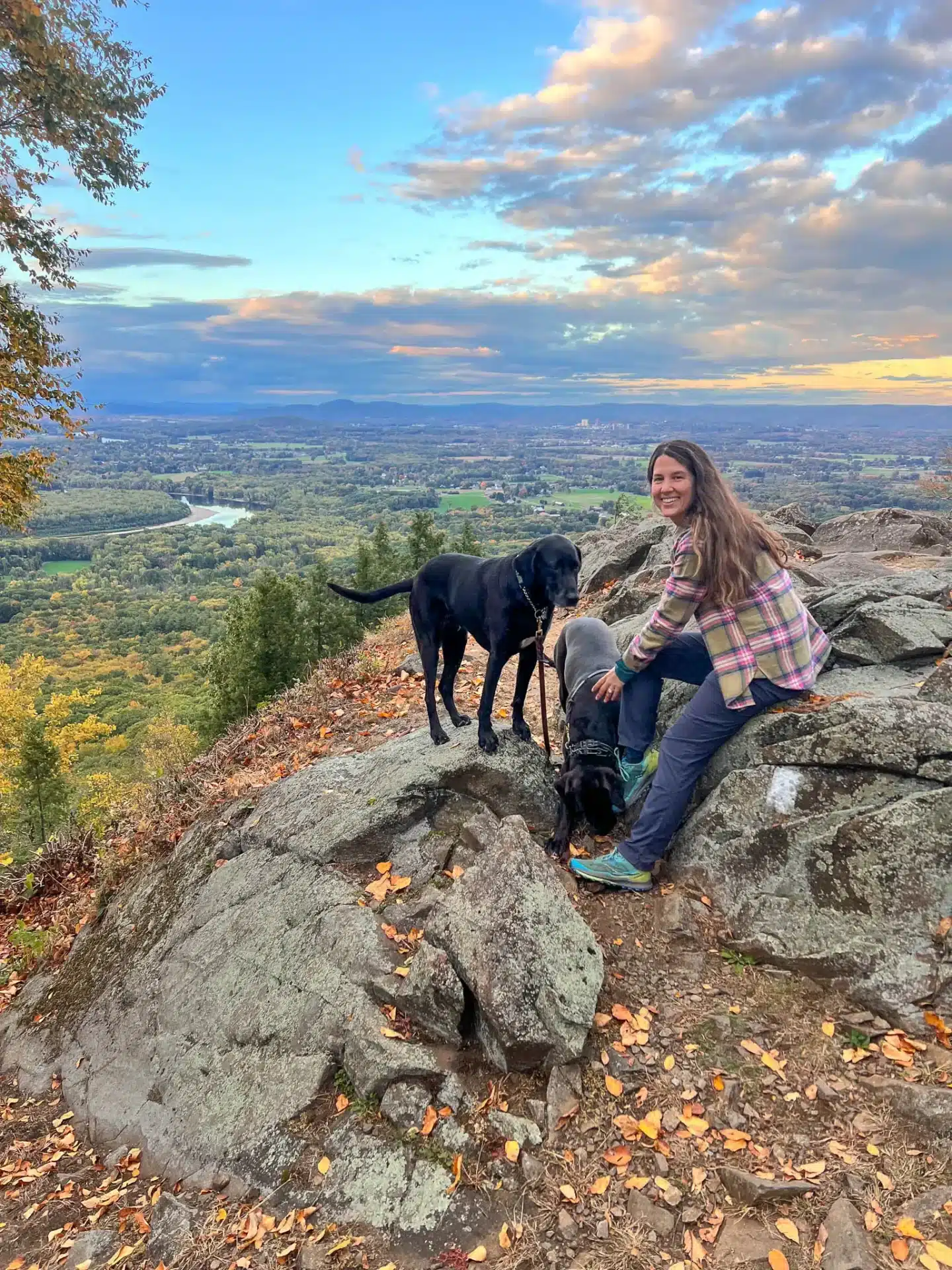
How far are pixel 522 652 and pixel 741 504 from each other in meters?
1.93

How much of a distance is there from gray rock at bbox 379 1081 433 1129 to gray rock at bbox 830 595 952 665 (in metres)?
4.35

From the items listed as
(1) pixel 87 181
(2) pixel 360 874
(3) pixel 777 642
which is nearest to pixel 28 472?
(1) pixel 87 181

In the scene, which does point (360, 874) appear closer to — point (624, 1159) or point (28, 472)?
point (624, 1159)

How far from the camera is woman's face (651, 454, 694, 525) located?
157 inches

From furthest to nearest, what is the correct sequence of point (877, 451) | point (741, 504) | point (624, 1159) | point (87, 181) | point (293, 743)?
point (877, 451)
point (87, 181)
point (293, 743)
point (741, 504)
point (624, 1159)

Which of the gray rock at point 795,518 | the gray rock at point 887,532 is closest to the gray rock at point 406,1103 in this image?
the gray rock at point 887,532

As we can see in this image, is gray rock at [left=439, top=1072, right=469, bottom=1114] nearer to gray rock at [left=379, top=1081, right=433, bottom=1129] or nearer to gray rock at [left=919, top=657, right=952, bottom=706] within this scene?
gray rock at [left=379, top=1081, right=433, bottom=1129]

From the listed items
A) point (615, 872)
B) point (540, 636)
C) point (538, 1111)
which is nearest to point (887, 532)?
point (540, 636)

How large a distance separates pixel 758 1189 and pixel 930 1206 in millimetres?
638

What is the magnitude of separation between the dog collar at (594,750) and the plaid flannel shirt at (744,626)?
3.11 ft

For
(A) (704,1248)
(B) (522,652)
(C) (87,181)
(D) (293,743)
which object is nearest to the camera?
(A) (704,1248)

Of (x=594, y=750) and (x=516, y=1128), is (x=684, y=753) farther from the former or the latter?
(x=516, y=1128)

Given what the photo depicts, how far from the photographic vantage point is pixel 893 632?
17.0 ft

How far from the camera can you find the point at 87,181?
9125 millimetres
